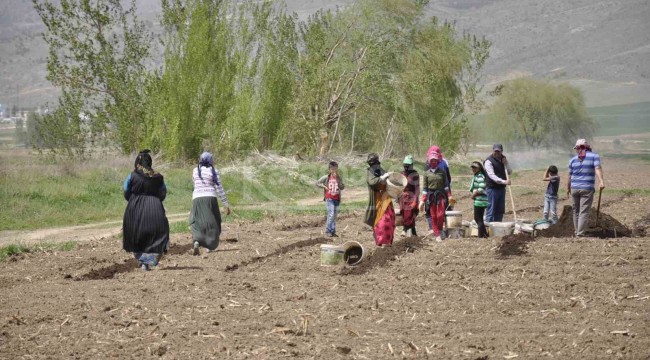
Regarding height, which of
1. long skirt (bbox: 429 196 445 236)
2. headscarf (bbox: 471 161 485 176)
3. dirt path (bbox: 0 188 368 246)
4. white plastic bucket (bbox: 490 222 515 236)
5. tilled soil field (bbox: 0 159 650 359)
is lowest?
dirt path (bbox: 0 188 368 246)

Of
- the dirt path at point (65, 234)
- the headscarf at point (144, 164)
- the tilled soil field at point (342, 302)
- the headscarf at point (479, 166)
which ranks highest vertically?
the headscarf at point (144, 164)

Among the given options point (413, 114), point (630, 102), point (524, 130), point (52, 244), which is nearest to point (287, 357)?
point (52, 244)

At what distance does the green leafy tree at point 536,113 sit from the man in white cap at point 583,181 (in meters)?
84.1

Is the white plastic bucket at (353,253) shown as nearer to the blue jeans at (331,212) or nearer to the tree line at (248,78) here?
the blue jeans at (331,212)

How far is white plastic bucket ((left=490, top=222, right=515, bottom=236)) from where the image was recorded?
1627 centimetres

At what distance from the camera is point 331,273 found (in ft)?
43.6

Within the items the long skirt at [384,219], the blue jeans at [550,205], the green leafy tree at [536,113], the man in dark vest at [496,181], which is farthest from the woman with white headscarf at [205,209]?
the green leafy tree at [536,113]

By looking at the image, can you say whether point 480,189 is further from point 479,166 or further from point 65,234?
point 65,234

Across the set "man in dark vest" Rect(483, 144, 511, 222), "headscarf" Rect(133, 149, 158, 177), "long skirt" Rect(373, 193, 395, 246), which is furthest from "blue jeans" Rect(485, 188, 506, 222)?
"headscarf" Rect(133, 149, 158, 177)

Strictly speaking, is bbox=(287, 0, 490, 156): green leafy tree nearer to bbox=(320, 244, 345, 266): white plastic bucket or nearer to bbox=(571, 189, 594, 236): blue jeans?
bbox=(571, 189, 594, 236): blue jeans

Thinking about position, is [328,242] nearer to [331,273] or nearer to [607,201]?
[331,273]

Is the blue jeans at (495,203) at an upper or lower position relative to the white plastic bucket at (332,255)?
upper

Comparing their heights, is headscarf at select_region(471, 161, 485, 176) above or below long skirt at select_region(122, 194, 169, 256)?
above

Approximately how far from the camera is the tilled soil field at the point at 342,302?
8867mm
